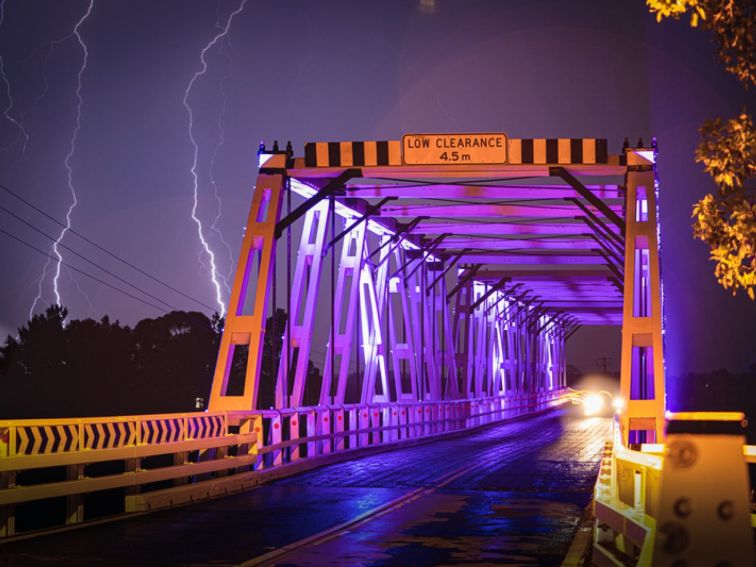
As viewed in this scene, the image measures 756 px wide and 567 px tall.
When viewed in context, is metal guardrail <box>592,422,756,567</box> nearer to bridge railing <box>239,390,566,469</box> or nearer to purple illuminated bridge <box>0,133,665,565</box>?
purple illuminated bridge <box>0,133,665,565</box>

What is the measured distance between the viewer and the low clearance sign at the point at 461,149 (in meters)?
23.3

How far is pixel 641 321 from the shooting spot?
71.9ft

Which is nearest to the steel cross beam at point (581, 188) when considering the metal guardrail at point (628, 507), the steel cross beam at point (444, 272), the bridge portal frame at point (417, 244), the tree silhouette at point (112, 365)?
the bridge portal frame at point (417, 244)

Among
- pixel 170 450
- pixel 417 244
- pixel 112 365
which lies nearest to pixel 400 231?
pixel 417 244

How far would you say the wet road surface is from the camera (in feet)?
34.4

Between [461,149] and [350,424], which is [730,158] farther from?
[350,424]

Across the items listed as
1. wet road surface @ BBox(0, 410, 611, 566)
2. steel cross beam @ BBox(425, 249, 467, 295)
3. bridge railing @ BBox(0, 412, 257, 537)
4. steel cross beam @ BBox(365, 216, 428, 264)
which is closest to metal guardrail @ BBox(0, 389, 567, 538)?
bridge railing @ BBox(0, 412, 257, 537)

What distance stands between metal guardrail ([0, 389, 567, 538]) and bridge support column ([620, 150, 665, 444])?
586cm

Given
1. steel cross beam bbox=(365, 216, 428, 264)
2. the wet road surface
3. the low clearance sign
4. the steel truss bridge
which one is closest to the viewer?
the steel truss bridge

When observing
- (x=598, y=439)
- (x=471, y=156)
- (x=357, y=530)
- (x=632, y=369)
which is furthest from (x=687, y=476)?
(x=598, y=439)

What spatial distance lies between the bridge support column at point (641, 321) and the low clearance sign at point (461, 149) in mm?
2598

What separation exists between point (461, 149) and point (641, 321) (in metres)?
4.80

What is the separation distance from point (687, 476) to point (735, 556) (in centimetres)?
39

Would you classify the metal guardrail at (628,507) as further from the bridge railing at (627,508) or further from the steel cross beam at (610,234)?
the steel cross beam at (610,234)
